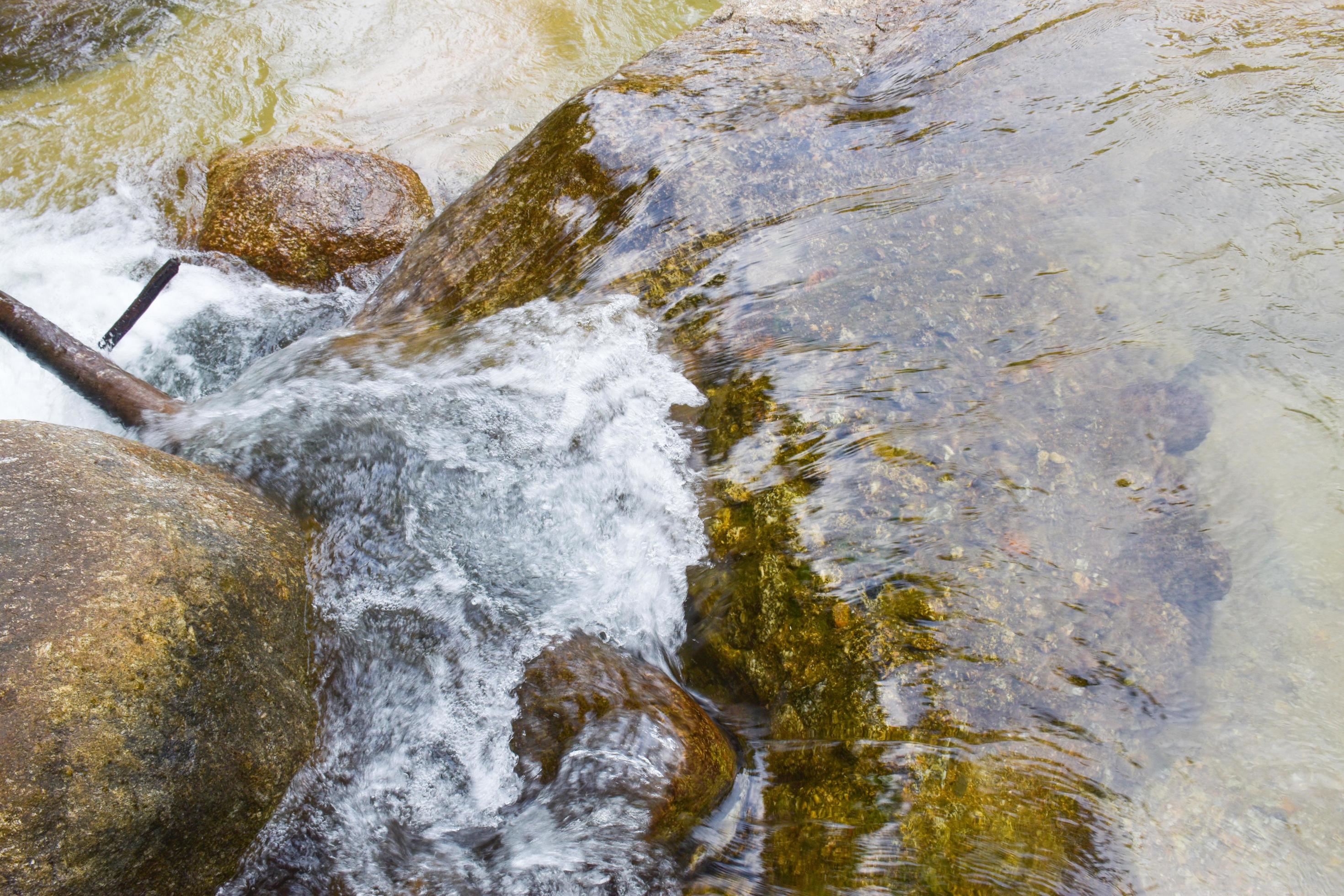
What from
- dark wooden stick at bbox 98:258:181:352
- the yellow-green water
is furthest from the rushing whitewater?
the yellow-green water

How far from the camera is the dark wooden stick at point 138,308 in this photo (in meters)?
4.12

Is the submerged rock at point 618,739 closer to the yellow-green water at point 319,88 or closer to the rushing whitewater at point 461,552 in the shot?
the rushing whitewater at point 461,552

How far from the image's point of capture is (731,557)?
9.16 ft

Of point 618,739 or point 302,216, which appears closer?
point 618,739

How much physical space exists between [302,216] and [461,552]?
9.29 feet

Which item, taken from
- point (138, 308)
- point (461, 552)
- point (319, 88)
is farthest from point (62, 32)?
point (461, 552)

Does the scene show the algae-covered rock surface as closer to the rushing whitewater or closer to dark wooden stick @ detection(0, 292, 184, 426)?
the rushing whitewater

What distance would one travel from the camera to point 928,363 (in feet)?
9.59

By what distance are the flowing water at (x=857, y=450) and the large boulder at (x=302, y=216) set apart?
9.2 inches

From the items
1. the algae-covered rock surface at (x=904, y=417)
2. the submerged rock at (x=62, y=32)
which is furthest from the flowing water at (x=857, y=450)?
the submerged rock at (x=62, y=32)

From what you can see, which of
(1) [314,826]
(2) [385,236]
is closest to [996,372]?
(1) [314,826]

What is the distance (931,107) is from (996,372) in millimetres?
1814

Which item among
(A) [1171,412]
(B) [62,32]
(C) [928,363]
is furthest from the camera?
(B) [62,32]

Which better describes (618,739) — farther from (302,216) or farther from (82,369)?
(302,216)
